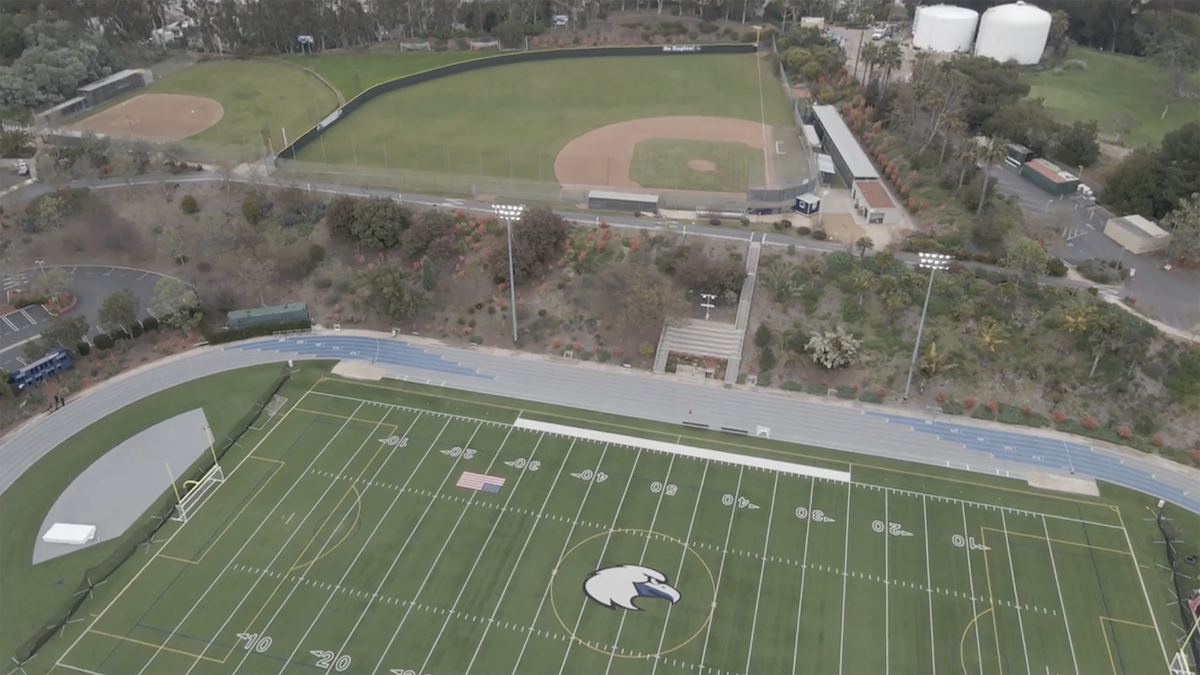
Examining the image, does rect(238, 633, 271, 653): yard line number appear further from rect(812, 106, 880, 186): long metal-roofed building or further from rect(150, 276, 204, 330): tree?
rect(812, 106, 880, 186): long metal-roofed building

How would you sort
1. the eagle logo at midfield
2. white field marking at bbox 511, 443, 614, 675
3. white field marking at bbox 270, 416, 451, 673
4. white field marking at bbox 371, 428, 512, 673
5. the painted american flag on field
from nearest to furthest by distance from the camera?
white field marking at bbox 511, 443, 614, 675, white field marking at bbox 270, 416, 451, 673, white field marking at bbox 371, 428, 512, 673, the eagle logo at midfield, the painted american flag on field

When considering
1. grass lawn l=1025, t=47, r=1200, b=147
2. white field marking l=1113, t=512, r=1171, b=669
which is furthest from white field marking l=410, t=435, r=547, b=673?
grass lawn l=1025, t=47, r=1200, b=147

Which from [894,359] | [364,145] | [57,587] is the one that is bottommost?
[57,587]

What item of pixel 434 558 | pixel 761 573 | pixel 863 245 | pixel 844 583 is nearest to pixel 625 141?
pixel 863 245

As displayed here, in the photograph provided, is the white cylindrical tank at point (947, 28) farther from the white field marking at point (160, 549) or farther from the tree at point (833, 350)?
the white field marking at point (160, 549)

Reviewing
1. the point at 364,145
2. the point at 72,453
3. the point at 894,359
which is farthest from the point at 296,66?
the point at 894,359

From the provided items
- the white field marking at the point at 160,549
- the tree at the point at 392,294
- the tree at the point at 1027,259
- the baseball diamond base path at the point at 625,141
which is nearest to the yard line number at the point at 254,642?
the white field marking at the point at 160,549

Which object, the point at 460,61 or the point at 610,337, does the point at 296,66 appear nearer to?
the point at 460,61
